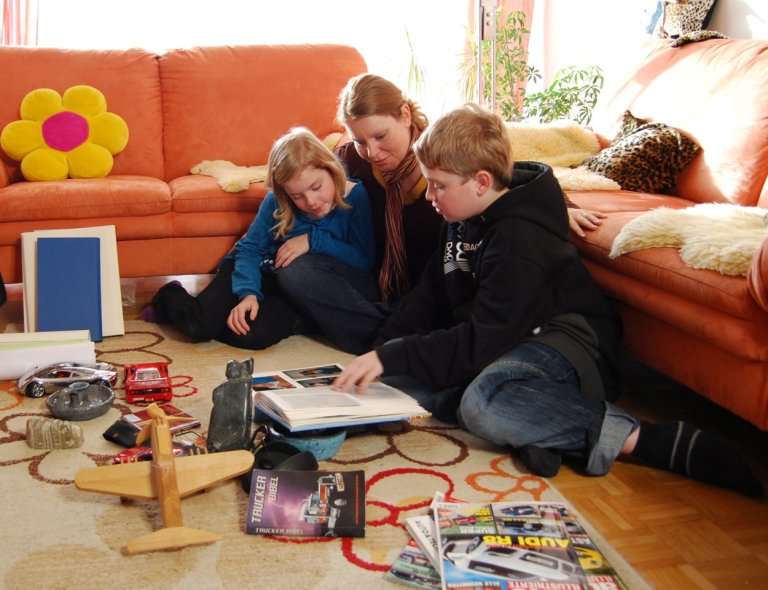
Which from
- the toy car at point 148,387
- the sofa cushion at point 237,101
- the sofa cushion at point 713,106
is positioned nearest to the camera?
the toy car at point 148,387

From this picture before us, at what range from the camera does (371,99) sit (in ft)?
7.01

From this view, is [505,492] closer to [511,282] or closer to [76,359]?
[511,282]

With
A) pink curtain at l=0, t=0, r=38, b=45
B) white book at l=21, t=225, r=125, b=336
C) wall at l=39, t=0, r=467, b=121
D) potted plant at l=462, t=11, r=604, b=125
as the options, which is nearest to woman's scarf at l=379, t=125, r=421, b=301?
white book at l=21, t=225, r=125, b=336

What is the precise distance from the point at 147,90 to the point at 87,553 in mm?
2361

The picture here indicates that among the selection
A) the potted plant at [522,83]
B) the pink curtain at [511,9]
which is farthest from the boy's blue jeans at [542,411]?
the pink curtain at [511,9]

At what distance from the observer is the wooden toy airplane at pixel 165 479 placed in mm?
1386

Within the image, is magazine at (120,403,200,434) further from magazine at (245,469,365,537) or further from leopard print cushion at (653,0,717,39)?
leopard print cushion at (653,0,717,39)

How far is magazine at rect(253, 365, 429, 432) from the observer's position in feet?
5.35

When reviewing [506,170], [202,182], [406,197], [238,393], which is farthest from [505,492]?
[202,182]

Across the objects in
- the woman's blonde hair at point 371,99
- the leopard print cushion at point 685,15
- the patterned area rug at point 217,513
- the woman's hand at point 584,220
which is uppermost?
the leopard print cushion at point 685,15

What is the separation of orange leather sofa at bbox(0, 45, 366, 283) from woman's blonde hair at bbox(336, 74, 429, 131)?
2.64ft

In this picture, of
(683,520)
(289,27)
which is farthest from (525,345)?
(289,27)

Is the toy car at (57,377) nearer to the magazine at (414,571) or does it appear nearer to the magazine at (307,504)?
the magazine at (307,504)

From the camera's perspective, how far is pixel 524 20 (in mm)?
4734
